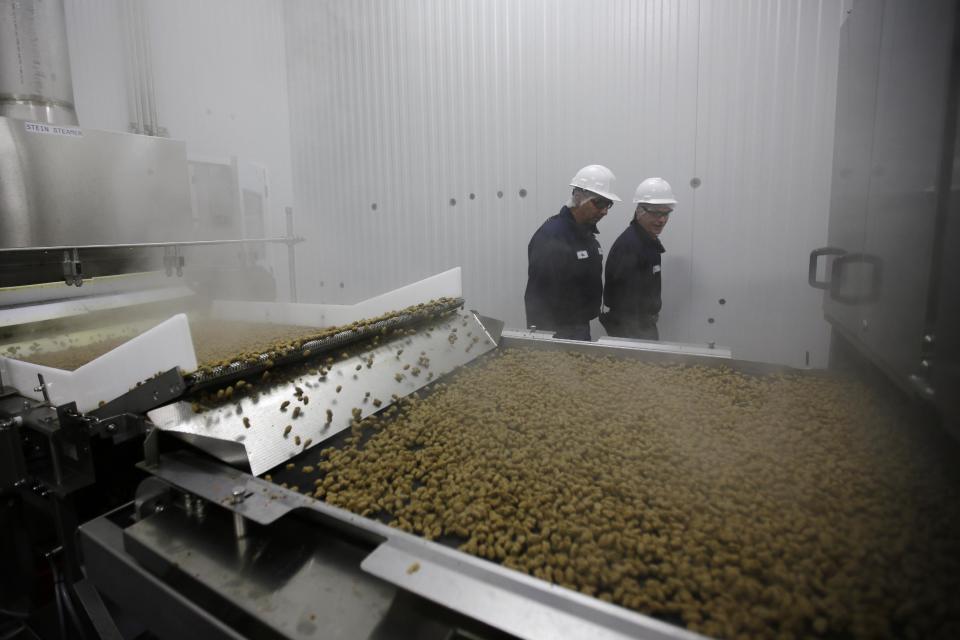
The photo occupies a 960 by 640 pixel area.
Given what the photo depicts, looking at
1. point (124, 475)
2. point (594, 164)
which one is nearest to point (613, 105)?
point (594, 164)

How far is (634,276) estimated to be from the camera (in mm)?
2947

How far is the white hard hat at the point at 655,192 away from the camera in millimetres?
2908

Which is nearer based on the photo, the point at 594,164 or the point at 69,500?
the point at 69,500

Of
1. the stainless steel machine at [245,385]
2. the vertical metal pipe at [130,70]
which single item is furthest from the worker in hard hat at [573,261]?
the vertical metal pipe at [130,70]

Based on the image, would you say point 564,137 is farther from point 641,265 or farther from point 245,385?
point 245,385

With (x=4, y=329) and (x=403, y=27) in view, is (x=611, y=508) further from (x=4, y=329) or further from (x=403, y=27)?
(x=403, y=27)

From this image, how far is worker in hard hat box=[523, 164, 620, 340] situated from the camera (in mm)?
2947

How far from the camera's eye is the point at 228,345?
Result: 201cm

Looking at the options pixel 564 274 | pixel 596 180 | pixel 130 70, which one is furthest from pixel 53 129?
pixel 596 180

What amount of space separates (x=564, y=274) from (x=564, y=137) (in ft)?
3.26

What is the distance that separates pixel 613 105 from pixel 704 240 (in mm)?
1017

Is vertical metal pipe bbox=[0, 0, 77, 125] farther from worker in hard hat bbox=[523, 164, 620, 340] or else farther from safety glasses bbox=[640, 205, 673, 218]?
safety glasses bbox=[640, 205, 673, 218]

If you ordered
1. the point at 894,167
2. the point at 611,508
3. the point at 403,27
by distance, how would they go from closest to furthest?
the point at 611,508, the point at 894,167, the point at 403,27

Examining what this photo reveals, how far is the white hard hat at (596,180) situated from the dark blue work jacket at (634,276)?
0.26m
